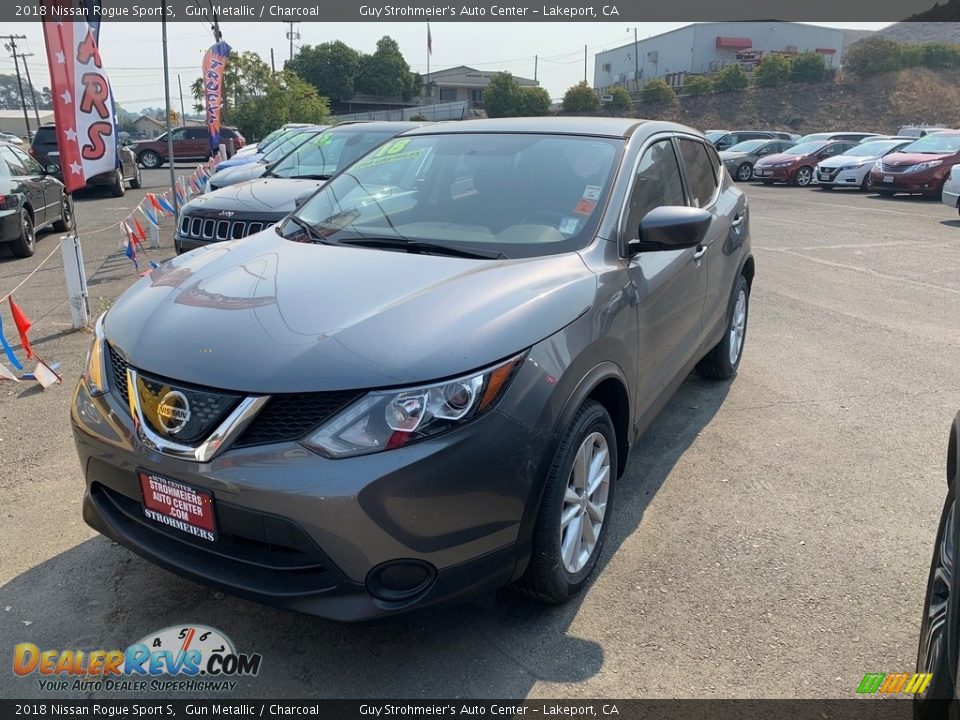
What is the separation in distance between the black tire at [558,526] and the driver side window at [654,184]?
981 mm

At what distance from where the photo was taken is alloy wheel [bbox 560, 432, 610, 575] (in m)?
2.82

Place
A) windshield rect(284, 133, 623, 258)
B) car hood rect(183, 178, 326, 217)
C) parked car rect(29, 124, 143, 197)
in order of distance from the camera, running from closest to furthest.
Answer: windshield rect(284, 133, 623, 258)
car hood rect(183, 178, 326, 217)
parked car rect(29, 124, 143, 197)

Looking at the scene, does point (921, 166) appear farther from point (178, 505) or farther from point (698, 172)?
point (178, 505)

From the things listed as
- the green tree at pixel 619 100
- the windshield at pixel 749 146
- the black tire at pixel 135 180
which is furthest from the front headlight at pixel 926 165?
the green tree at pixel 619 100

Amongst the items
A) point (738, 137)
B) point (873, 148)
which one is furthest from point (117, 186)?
point (738, 137)

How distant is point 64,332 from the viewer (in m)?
6.43

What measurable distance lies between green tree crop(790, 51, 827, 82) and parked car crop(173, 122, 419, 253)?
65.4m

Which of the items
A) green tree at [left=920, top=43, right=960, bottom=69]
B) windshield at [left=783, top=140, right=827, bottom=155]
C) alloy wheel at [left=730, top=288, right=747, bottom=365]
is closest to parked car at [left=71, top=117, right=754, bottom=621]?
alloy wheel at [left=730, top=288, right=747, bottom=365]

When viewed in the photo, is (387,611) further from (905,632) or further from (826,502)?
(826,502)

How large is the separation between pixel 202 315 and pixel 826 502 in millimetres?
3039

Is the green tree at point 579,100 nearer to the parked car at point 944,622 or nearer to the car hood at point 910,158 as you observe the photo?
the car hood at point 910,158

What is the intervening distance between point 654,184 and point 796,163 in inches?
927

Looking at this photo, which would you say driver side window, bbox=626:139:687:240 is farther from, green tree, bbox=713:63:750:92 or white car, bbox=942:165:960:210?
green tree, bbox=713:63:750:92

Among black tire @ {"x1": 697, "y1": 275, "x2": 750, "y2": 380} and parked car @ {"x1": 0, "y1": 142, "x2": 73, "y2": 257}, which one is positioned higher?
parked car @ {"x1": 0, "y1": 142, "x2": 73, "y2": 257}
